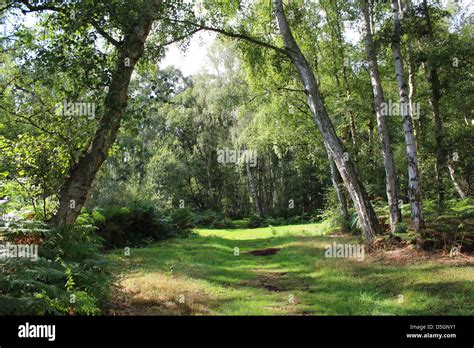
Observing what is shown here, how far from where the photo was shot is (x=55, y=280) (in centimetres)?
588

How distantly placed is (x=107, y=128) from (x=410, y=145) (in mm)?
8526

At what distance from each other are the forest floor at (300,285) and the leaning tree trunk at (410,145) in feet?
3.44

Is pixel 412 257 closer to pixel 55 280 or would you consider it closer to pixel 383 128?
pixel 383 128

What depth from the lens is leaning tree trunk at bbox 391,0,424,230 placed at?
1107cm

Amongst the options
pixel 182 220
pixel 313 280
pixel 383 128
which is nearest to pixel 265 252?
pixel 313 280

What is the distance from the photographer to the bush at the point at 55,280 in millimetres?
4945

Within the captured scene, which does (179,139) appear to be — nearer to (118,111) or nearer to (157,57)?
(157,57)

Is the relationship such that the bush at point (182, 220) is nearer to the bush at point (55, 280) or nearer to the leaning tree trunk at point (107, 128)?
the leaning tree trunk at point (107, 128)

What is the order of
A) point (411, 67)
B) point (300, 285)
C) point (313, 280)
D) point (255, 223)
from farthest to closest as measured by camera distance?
point (255, 223), point (411, 67), point (313, 280), point (300, 285)

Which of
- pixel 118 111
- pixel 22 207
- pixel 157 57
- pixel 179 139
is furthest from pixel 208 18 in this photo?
pixel 179 139

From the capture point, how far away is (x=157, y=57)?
464 inches

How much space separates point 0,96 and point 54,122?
1457 millimetres

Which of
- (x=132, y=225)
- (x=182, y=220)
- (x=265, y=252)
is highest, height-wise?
(x=132, y=225)

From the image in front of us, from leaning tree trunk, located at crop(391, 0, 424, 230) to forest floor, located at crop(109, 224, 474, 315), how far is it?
1048 millimetres
